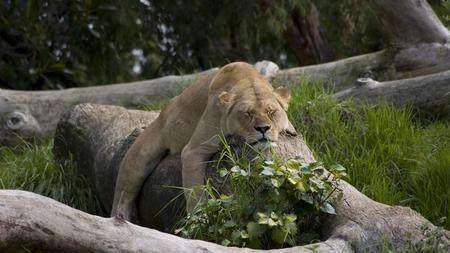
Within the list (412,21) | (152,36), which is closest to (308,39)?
(152,36)

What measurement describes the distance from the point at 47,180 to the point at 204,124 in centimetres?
230

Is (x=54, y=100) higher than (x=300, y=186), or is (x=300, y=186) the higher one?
(x=300, y=186)

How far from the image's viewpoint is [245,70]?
632 centimetres

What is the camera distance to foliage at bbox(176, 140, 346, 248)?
16.9ft

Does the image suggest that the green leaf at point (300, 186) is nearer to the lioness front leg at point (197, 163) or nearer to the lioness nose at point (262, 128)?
the lioness nose at point (262, 128)

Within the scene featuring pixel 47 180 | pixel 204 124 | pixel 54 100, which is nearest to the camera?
pixel 204 124

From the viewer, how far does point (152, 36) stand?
13312 mm

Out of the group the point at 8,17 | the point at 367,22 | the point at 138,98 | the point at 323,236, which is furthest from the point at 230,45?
the point at 323,236

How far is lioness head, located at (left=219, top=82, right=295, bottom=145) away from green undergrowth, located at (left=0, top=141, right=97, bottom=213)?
7.32ft

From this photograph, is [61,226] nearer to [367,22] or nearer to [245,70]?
[245,70]

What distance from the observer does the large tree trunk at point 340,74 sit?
29.6 ft

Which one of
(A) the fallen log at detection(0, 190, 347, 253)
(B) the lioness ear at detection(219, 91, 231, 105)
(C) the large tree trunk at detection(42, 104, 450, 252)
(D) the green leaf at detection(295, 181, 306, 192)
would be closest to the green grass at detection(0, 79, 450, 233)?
(C) the large tree trunk at detection(42, 104, 450, 252)

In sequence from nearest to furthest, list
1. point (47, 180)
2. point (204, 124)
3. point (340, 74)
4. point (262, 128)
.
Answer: point (262, 128), point (204, 124), point (47, 180), point (340, 74)

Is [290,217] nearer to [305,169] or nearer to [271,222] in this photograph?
[271,222]
